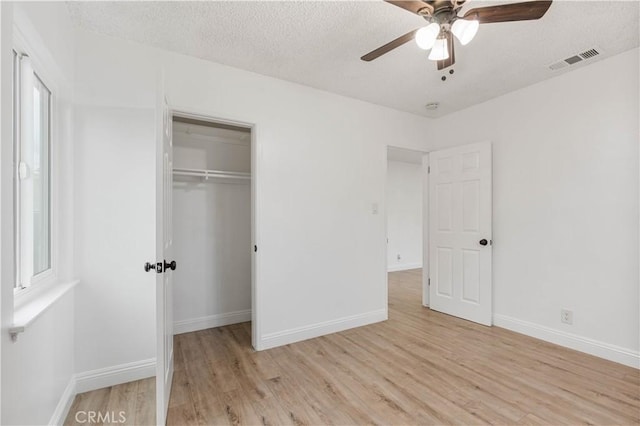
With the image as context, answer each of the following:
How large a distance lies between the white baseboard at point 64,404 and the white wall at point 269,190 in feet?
0.46

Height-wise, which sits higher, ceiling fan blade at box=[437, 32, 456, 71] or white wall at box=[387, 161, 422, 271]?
ceiling fan blade at box=[437, 32, 456, 71]

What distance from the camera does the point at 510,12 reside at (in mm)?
1546

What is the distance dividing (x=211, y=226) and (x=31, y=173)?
6.28ft

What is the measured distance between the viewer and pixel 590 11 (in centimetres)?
195

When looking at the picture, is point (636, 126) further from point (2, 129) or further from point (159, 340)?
point (2, 129)

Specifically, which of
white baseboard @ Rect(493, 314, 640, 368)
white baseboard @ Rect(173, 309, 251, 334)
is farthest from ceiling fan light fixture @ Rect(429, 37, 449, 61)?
white baseboard @ Rect(173, 309, 251, 334)

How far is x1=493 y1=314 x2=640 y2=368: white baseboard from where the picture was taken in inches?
97.3

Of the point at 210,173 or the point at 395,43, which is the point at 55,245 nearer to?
the point at 210,173

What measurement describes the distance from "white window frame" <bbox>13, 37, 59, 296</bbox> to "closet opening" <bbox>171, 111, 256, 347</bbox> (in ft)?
3.83

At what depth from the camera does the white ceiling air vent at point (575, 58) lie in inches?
97.2

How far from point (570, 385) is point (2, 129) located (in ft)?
11.6

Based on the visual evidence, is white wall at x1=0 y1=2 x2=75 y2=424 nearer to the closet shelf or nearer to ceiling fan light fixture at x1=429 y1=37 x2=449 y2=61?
the closet shelf

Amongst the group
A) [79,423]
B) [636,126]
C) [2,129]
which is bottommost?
[79,423]

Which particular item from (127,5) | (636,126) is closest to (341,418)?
(127,5)
